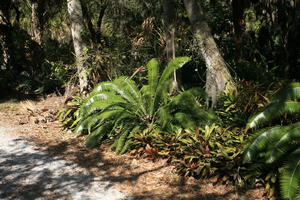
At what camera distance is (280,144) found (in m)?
4.62

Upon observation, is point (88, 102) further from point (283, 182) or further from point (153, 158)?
point (283, 182)

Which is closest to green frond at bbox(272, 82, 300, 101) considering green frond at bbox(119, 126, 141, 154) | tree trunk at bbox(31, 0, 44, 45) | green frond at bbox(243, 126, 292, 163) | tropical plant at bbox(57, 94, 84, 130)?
green frond at bbox(243, 126, 292, 163)

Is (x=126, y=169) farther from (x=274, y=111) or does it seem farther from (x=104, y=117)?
(x=274, y=111)

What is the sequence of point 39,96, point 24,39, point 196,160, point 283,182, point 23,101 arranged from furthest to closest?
point 24,39, point 39,96, point 23,101, point 196,160, point 283,182

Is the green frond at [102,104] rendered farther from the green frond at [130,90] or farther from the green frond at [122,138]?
the green frond at [122,138]

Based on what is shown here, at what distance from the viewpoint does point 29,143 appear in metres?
7.21

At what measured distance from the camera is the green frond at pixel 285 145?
459 cm

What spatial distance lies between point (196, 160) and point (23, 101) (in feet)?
24.0

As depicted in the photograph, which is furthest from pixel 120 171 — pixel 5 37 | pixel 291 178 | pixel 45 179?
pixel 5 37

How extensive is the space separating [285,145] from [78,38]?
19.8ft

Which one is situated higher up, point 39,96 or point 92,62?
point 92,62

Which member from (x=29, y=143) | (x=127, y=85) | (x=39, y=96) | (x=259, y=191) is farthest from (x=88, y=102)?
(x=39, y=96)

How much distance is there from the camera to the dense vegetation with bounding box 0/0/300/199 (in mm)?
4957

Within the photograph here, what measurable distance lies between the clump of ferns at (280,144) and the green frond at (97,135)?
3.04 m
